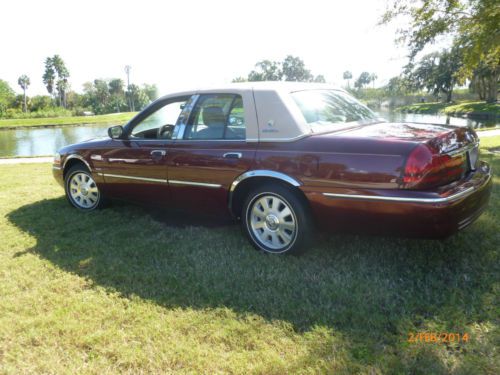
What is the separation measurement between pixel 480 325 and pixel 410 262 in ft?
3.02

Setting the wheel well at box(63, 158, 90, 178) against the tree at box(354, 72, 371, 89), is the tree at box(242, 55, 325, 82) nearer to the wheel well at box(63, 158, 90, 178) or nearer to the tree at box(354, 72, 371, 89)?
the tree at box(354, 72, 371, 89)

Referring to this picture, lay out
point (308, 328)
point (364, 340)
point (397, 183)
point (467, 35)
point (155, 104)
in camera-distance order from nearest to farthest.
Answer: point (364, 340)
point (308, 328)
point (397, 183)
point (155, 104)
point (467, 35)

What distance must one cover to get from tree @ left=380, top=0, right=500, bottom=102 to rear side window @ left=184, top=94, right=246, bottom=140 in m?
7.97

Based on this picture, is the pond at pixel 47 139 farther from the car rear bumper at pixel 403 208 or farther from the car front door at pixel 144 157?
the car rear bumper at pixel 403 208

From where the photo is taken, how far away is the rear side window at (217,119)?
398cm

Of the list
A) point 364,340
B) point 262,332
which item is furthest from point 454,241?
point 262,332

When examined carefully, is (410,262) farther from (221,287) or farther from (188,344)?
(188,344)

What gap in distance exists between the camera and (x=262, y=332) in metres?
2.64

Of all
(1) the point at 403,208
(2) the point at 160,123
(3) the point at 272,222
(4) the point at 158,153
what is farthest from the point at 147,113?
(1) the point at 403,208

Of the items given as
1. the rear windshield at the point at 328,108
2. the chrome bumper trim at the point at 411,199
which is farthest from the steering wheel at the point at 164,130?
the chrome bumper trim at the point at 411,199

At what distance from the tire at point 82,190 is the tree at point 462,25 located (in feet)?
29.3

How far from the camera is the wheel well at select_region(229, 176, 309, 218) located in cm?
358

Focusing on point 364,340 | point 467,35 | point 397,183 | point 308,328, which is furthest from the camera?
point 467,35

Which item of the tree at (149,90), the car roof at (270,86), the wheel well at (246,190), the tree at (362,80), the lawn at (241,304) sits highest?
the tree at (362,80)
